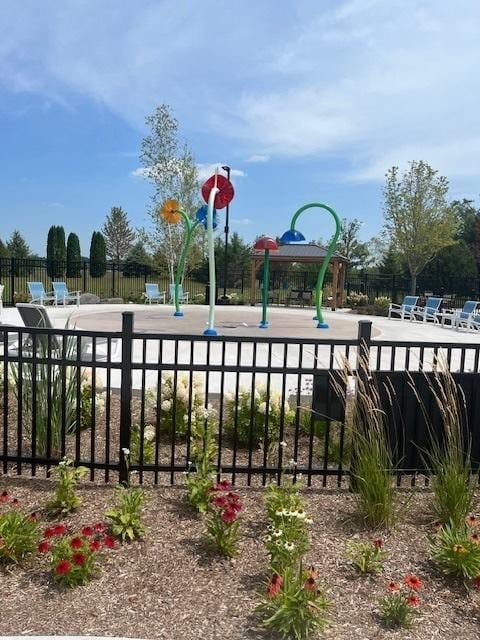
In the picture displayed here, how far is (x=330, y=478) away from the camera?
11.9 ft

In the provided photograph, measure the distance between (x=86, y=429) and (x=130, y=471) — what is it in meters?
1.10

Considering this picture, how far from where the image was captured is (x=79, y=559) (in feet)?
7.45

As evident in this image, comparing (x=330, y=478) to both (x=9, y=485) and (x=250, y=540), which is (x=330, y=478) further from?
(x=9, y=485)

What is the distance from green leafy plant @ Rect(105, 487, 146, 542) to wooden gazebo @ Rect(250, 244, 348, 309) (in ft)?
63.5

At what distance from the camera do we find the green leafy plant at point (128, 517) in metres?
2.63

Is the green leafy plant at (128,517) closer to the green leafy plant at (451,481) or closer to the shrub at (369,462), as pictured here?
the shrub at (369,462)

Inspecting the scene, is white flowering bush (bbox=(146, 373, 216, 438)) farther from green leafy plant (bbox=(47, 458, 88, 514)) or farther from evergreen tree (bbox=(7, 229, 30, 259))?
evergreen tree (bbox=(7, 229, 30, 259))

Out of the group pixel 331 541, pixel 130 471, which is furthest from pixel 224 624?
pixel 130 471

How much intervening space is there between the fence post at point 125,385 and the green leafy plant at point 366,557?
1.45 metres

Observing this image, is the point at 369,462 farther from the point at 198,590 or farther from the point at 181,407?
the point at 181,407

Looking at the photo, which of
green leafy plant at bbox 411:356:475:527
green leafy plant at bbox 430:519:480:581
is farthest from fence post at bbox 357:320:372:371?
green leafy plant at bbox 430:519:480:581

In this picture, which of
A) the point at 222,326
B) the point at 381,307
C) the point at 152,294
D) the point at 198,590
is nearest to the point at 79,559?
the point at 198,590

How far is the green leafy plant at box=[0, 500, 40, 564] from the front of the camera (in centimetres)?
239

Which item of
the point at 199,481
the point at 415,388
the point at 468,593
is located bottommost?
the point at 468,593
